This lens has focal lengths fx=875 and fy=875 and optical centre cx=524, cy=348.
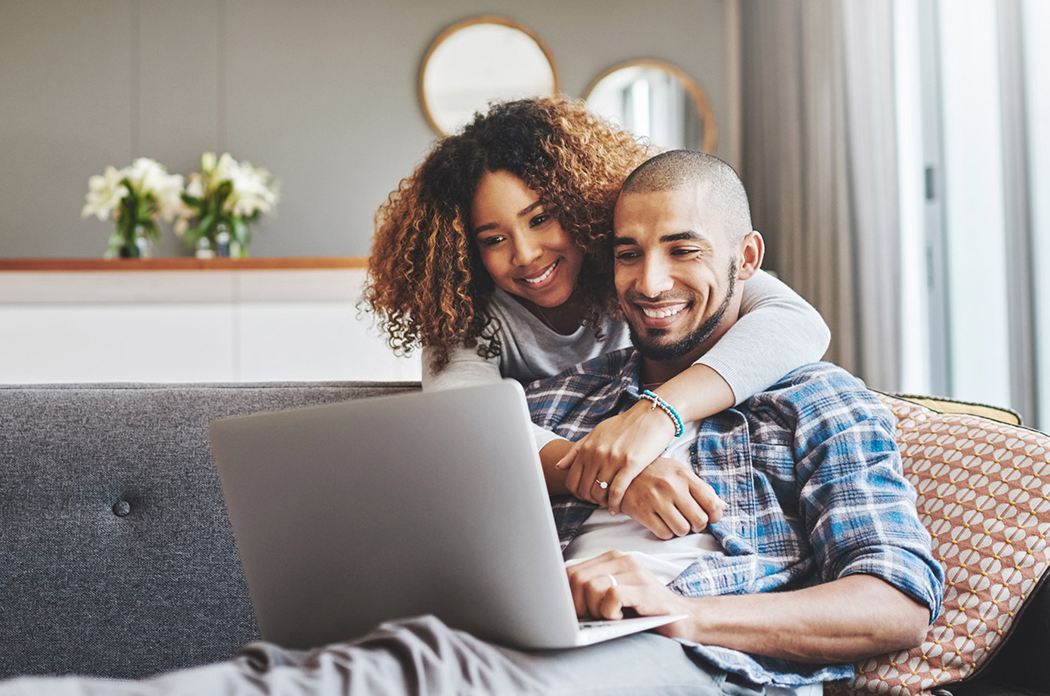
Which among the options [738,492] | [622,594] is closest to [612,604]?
[622,594]

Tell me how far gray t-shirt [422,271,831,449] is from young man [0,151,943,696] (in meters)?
0.04

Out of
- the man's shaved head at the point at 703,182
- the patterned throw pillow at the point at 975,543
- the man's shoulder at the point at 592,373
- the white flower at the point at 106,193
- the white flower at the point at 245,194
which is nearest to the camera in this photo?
the patterned throw pillow at the point at 975,543

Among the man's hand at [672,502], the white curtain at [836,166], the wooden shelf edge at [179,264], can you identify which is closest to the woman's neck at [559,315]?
the man's hand at [672,502]

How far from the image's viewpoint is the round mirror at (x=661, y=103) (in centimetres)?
422

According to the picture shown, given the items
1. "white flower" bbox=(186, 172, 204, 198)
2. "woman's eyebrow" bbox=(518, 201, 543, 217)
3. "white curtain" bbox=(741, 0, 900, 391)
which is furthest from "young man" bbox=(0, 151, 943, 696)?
"white flower" bbox=(186, 172, 204, 198)

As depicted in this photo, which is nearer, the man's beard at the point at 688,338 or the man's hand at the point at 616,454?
the man's hand at the point at 616,454

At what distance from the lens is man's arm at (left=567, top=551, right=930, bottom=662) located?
92 centimetres

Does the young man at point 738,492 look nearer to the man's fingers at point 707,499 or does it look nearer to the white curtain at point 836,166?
the man's fingers at point 707,499

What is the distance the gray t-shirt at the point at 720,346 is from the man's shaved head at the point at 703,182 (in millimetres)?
132

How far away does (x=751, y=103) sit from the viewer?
13.1 feet

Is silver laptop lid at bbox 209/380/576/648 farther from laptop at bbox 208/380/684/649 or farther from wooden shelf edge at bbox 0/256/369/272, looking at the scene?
wooden shelf edge at bbox 0/256/369/272

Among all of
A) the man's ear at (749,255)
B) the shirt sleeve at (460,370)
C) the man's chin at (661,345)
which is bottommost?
the shirt sleeve at (460,370)

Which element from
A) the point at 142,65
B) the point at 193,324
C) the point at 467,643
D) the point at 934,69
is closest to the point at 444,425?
the point at 467,643

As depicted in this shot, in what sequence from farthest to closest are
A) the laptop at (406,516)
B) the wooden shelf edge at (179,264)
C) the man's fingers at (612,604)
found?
the wooden shelf edge at (179,264), the man's fingers at (612,604), the laptop at (406,516)
